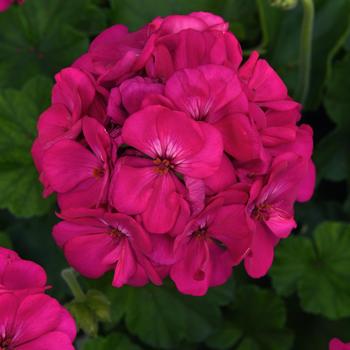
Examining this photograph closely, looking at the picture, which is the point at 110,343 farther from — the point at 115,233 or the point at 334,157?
the point at 334,157

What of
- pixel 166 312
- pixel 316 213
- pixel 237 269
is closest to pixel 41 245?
pixel 166 312

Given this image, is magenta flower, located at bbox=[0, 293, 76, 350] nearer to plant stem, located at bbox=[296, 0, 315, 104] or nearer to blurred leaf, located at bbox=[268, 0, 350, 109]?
plant stem, located at bbox=[296, 0, 315, 104]

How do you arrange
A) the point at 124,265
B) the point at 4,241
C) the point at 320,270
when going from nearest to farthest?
the point at 124,265, the point at 4,241, the point at 320,270

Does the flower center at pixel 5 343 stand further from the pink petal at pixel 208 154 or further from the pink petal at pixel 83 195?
the pink petal at pixel 208 154

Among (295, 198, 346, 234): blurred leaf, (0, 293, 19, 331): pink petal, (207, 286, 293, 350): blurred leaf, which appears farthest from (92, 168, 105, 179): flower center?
(295, 198, 346, 234): blurred leaf

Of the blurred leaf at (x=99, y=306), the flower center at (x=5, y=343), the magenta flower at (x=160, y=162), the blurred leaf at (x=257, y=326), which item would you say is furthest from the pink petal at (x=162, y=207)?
the blurred leaf at (x=257, y=326)

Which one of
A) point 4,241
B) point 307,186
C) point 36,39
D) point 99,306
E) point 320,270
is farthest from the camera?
point 36,39
